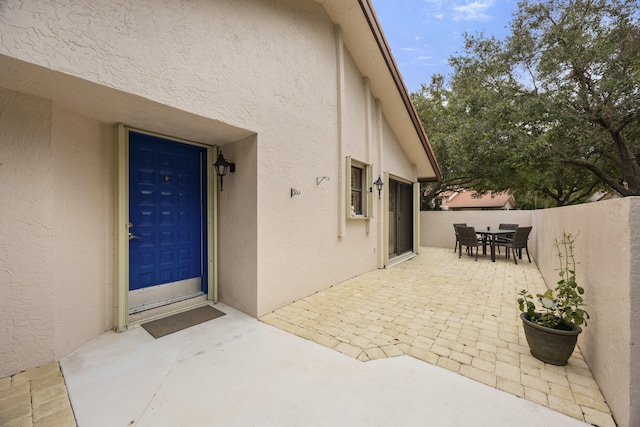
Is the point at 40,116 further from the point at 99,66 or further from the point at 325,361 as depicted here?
the point at 325,361

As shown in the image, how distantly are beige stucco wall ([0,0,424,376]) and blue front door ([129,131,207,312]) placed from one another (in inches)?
11.0

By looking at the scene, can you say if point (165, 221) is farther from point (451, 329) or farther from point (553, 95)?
point (553, 95)

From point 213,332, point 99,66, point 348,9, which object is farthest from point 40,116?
point 348,9

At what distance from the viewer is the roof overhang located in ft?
16.7

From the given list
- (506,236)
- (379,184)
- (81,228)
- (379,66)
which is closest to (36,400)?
(81,228)

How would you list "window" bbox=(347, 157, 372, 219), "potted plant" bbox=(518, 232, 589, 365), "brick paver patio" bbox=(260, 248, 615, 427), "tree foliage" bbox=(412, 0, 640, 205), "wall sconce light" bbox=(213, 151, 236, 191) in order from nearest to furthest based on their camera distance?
"brick paver patio" bbox=(260, 248, 615, 427) → "potted plant" bbox=(518, 232, 589, 365) → "wall sconce light" bbox=(213, 151, 236, 191) → "window" bbox=(347, 157, 372, 219) → "tree foliage" bbox=(412, 0, 640, 205)

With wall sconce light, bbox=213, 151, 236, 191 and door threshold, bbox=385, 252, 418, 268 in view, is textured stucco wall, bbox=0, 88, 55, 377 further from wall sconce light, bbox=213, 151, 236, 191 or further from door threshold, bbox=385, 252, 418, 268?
door threshold, bbox=385, 252, 418, 268

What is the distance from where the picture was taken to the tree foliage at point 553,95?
359 inches

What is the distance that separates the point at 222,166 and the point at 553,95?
13.0m

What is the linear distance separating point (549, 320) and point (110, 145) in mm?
5446

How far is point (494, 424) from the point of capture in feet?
6.20

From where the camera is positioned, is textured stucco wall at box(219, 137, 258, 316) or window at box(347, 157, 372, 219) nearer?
textured stucco wall at box(219, 137, 258, 316)

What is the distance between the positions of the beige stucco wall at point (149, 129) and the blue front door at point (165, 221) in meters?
0.28

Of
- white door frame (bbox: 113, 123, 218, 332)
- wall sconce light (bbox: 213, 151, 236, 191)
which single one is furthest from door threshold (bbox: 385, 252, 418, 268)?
white door frame (bbox: 113, 123, 218, 332)
